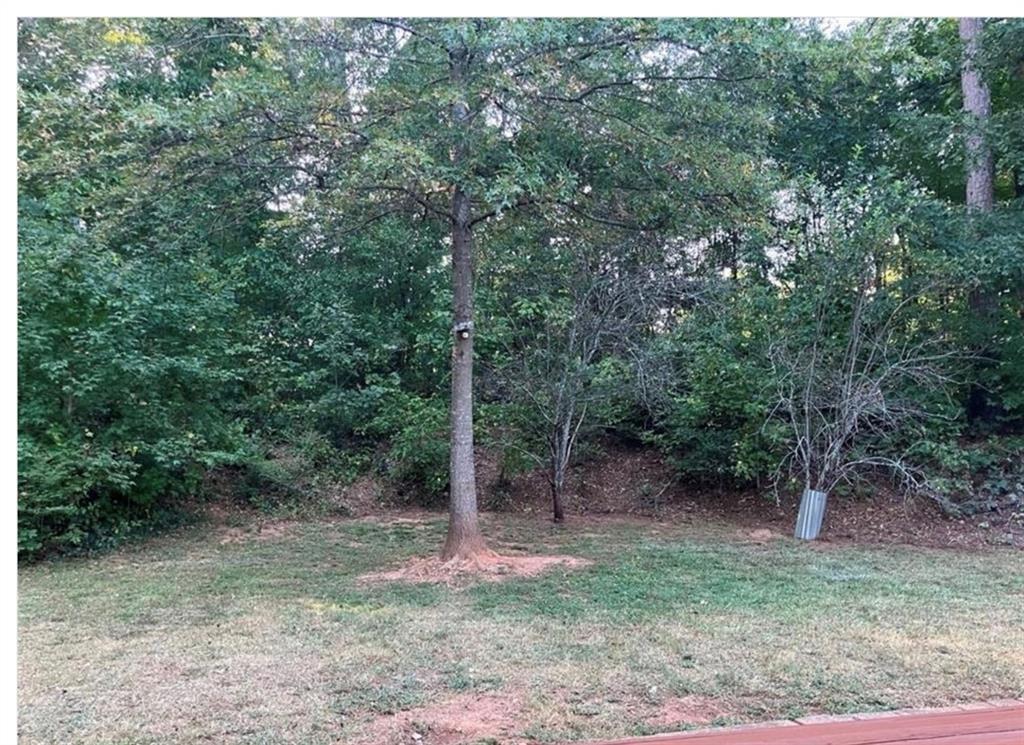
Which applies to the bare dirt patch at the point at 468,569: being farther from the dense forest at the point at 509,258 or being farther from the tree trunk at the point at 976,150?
the tree trunk at the point at 976,150

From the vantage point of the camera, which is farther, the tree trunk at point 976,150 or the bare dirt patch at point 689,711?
the tree trunk at point 976,150

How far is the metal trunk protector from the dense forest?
0.22 meters

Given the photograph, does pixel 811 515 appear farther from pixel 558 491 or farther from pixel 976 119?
pixel 976 119

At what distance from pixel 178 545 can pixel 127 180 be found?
3.04 m

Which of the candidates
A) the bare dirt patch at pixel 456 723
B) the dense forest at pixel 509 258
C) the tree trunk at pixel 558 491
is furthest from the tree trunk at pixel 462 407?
the bare dirt patch at pixel 456 723

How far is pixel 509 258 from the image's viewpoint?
6.07 metres

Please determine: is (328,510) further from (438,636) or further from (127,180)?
(438,636)

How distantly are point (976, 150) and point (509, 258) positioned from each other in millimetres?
4743

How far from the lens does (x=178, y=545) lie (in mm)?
5879

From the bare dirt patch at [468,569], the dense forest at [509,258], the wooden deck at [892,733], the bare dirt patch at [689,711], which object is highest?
the dense forest at [509,258]

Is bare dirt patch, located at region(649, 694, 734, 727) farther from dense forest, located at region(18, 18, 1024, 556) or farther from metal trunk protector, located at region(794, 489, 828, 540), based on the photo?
metal trunk protector, located at region(794, 489, 828, 540)

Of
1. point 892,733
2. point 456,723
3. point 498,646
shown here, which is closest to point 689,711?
point 456,723

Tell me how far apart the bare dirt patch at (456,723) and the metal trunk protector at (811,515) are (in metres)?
4.65

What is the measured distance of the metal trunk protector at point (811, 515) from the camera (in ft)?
20.3
